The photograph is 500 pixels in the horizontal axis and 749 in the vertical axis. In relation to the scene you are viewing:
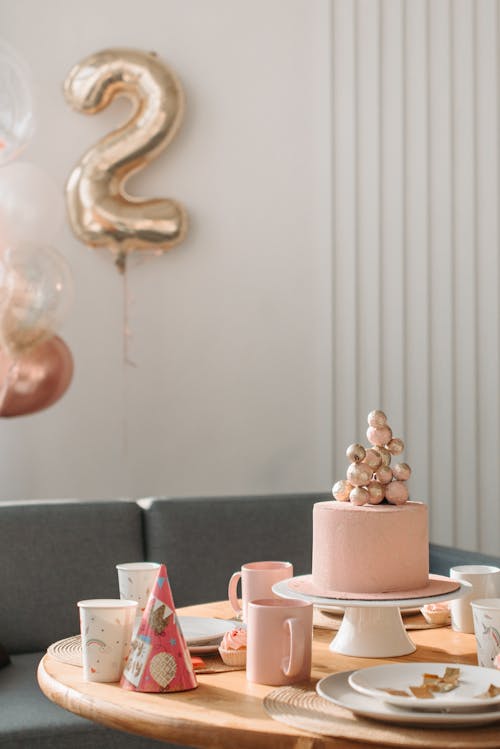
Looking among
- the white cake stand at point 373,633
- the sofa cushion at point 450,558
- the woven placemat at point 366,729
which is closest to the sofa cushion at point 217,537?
the sofa cushion at point 450,558

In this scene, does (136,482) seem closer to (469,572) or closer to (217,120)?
(217,120)

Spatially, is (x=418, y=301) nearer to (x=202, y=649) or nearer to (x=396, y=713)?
(x=202, y=649)

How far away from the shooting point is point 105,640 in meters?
1.17

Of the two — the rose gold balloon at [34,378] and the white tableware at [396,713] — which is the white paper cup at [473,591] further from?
the rose gold balloon at [34,378]

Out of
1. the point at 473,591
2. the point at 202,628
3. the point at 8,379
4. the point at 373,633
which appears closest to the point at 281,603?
the point at 373,633

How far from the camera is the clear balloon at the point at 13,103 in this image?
72.7 inches

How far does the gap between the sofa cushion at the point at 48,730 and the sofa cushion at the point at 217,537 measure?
0.47 meters

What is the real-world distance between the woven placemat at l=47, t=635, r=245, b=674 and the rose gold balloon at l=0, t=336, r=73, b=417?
687 mm

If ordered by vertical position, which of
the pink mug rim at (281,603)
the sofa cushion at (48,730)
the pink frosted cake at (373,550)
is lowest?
the sofa cushion at (48,730)

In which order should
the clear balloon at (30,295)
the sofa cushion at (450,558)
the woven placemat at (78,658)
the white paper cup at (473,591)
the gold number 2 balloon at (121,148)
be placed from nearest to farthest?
1. the woven placemat at (78,658)
2. the white paper cup at (473,591)
3. the clear balloon at (30,295)
4. the sofa cushion at (450,558)
5. the gold number 2 balloon at (121,148)

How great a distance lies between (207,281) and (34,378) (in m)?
0.99

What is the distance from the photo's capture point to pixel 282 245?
2.97 metres

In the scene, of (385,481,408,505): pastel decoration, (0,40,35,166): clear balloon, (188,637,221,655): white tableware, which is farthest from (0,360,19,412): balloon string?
(385,481,408,505): pastel decoration

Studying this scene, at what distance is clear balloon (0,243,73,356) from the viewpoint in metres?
1.82
